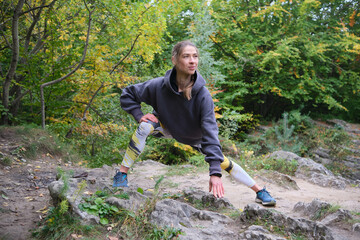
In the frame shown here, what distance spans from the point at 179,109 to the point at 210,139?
523 mm

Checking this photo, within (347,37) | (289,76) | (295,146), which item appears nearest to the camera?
(295,146)

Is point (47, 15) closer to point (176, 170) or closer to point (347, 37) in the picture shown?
point (176, 170)

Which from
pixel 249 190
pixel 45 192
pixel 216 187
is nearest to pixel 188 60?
pixel 216 187

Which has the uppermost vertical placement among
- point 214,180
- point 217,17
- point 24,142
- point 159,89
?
point 217,17

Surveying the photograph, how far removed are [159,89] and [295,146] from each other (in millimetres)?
7027

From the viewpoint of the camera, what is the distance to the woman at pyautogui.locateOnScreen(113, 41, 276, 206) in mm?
2980

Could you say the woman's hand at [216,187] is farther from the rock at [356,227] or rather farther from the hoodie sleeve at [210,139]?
the rock at [356,227]

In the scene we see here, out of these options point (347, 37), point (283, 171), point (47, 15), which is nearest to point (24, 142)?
point (47, 15)

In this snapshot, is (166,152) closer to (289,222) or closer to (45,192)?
(45,192)

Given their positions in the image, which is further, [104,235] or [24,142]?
[24,142]

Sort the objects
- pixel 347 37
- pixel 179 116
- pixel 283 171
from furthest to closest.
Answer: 1. pixel 347 37
2. pixel 283 171
3. pixel 179 116

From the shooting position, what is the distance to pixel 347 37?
10188 millimetres

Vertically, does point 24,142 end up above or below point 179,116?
below

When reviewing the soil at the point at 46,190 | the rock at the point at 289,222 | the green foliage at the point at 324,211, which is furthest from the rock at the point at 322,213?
the rock at the point at 289,222
